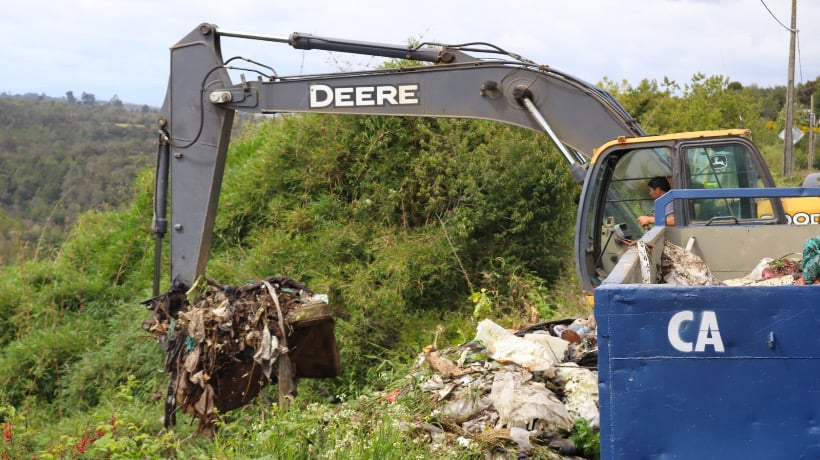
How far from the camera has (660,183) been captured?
25.9 feet

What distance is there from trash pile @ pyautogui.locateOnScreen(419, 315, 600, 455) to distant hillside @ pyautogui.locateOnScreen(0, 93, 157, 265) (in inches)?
579

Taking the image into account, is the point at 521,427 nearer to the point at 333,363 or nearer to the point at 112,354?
the point at 333,363

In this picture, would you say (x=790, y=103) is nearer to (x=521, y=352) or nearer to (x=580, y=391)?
(x=521, y=352)

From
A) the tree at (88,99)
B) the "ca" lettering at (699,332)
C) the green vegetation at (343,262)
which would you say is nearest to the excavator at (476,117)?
the green vegetation at (343,262)

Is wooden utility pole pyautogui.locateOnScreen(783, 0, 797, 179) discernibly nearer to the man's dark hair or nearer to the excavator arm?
the excavator arm

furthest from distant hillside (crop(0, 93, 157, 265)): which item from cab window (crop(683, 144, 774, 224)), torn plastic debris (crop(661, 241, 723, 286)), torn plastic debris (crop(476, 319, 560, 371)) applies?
torn plastic debris (crop(661, 241, 723, 286))

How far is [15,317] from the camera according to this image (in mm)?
12141

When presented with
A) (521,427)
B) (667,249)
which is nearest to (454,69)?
(667,249)

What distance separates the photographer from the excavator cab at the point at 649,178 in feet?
24.3

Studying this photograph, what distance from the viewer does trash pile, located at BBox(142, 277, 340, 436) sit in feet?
25.1

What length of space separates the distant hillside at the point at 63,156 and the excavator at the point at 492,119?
10.9 metres

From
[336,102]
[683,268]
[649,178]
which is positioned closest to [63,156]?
[336,102]

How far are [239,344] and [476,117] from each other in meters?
3.27

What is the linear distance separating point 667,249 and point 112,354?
7665mm
